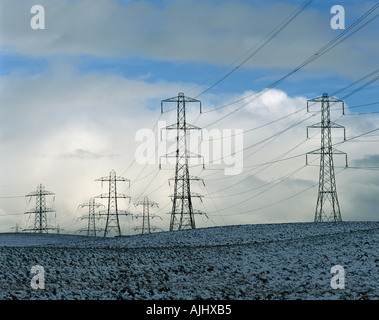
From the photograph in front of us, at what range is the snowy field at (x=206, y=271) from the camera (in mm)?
19922

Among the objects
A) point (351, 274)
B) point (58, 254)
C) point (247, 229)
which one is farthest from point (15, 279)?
point (247, 229)

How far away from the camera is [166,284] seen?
74.8 feet

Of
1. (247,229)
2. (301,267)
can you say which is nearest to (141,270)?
(301,267)

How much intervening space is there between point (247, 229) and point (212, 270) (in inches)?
909

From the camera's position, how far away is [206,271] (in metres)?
25.9

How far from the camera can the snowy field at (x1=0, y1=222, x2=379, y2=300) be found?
1992cm
